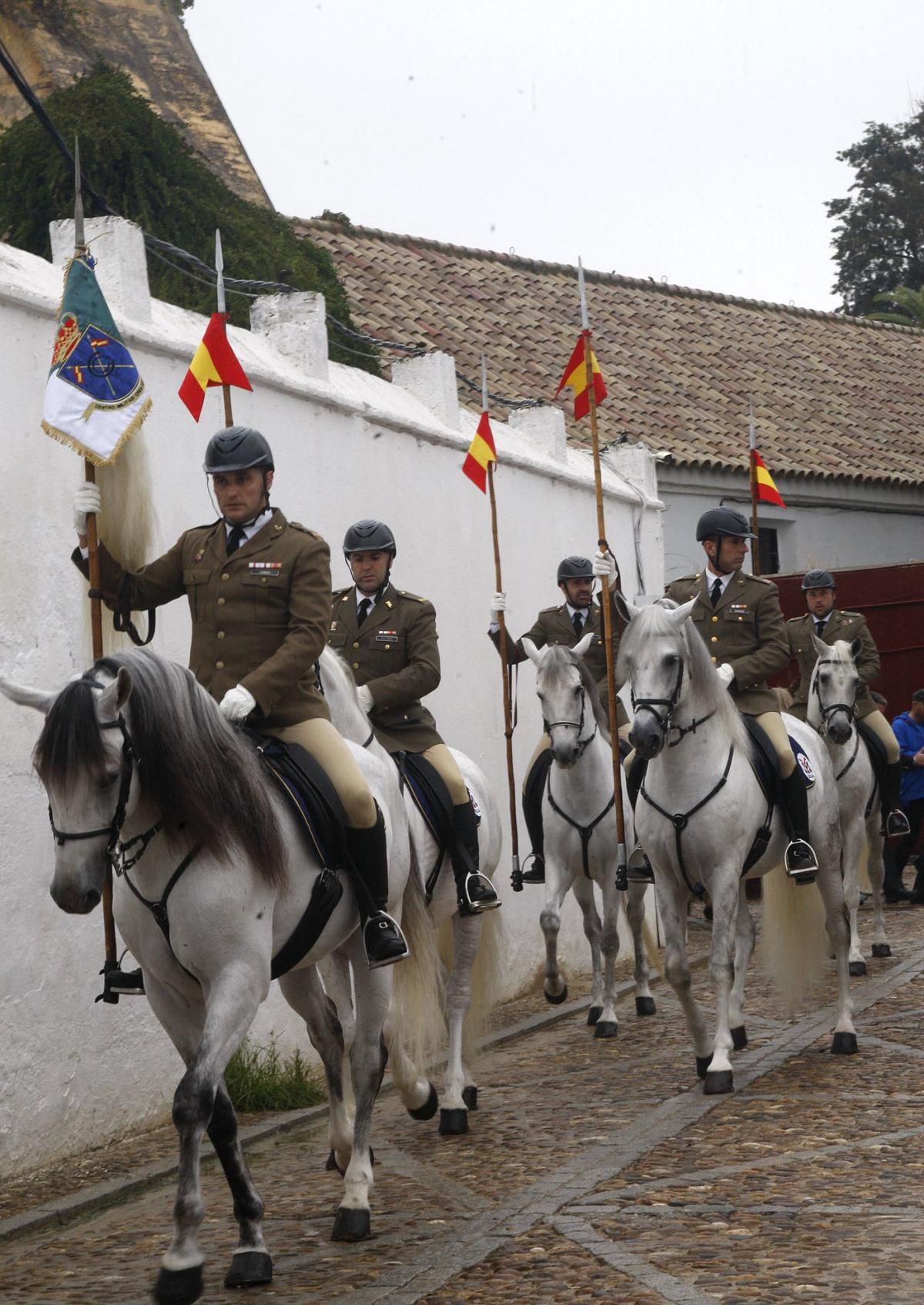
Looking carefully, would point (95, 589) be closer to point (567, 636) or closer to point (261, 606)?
point (261, 606)

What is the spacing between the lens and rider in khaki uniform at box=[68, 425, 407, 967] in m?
6.23

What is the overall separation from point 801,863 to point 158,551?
356cm

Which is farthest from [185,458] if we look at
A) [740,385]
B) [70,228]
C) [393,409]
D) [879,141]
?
[879,141]

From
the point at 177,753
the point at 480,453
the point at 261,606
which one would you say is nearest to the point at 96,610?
the point at 261,606

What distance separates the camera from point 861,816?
42.0 ft

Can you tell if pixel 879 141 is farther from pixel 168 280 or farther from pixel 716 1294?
pixel 716 1294

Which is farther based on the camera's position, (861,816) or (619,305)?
(619,305)

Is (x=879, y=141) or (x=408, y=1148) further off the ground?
(x=879, y=141)

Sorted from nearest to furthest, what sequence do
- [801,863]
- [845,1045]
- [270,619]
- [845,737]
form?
[270,619]
[801,863]
[845,1045]
[845,737]

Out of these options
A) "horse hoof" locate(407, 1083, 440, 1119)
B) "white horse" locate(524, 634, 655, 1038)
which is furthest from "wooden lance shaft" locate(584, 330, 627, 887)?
"horse hoof" locate(407, 1083, 440, 1119)

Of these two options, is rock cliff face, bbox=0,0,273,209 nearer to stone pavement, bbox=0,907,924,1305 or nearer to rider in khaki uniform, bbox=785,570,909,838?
rider in khaki uniform, bbox=785,570,909,838

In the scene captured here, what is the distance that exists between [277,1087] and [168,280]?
729cm

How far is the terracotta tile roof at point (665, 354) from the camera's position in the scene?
79.3 ft

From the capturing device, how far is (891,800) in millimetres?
13789
